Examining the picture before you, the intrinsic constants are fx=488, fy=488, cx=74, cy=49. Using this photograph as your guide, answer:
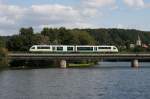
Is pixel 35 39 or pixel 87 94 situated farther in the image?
pixel 35 39

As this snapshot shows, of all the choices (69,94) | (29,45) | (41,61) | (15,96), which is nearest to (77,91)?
(69,94)

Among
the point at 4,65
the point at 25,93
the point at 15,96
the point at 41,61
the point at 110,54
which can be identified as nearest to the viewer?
the point at 15,96

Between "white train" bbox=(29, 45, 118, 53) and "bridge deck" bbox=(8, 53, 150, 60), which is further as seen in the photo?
"white train" bbox=(29, 45, 118, 53)

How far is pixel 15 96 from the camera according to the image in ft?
187

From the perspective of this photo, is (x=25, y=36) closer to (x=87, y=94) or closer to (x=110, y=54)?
(x=110, y=54)

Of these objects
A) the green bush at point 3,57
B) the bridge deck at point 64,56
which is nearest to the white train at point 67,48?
the bridge deck at point 64,56

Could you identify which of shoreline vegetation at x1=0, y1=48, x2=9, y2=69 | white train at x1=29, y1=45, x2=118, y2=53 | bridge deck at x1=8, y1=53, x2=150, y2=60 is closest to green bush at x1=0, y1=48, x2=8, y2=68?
shoreline vegetation at x1=0, y1=48, x2=9, y2=69

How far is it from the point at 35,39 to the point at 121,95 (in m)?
138

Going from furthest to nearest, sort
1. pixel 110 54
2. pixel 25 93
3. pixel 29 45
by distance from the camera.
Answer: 1. pixel 29 45
2. pixel 110 54
3. pixel 25 93

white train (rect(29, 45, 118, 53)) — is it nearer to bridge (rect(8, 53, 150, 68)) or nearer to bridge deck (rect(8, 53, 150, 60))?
bridge deck (rect(8, 53, 150, 60))

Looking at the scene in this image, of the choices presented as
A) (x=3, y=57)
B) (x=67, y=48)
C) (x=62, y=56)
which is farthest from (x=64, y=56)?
(x=3, y=57)

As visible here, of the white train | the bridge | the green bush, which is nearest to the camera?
the green bush

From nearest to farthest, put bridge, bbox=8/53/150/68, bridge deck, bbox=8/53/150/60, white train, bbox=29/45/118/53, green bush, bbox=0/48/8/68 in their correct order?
green bush, bbox=0/48/8/68, bridge deck, bbox=8/53/150/60, bridge, bbox=8/53/150/68, white train, bbox=29/45/118/53

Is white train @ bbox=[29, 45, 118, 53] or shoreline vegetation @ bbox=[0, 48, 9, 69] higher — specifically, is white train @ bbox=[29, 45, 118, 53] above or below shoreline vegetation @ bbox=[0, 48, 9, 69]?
above
